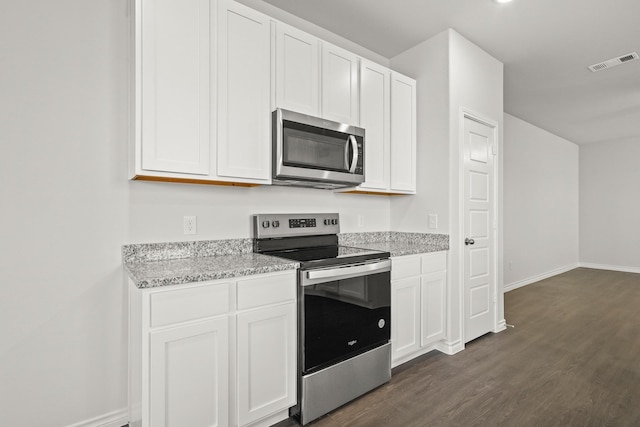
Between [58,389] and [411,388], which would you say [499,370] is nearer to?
[411,388]

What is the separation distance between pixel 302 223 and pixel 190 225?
825 millimetres

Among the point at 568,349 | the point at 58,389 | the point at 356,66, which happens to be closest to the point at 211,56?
the point at 356,66

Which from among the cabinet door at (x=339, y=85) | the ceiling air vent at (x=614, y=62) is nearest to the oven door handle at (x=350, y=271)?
the cabinet door at (x=339, y=85)

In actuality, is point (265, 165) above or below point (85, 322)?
above

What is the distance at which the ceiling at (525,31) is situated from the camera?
2.57 metres

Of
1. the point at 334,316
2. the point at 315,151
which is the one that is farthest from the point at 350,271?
the point at 315,151

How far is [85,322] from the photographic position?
185 cm

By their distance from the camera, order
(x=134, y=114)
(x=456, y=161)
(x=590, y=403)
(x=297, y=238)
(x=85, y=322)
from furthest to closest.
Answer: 1. (x=456, y=161)
2. (x=297, y=238)
3. (x=590, y=403)
4. (x=85, y=322)
5. (x=134, y=114)

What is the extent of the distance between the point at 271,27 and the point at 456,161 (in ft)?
6.14

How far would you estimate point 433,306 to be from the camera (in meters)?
2.79

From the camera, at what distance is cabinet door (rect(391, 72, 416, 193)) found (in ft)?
9.68

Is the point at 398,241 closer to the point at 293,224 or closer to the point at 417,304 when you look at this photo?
the point at 417,304

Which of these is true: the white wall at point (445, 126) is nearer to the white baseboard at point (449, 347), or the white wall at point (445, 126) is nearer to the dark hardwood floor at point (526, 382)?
the white baseboard at point (449, 347)

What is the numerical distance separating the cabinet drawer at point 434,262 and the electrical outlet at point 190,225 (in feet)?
5.71
